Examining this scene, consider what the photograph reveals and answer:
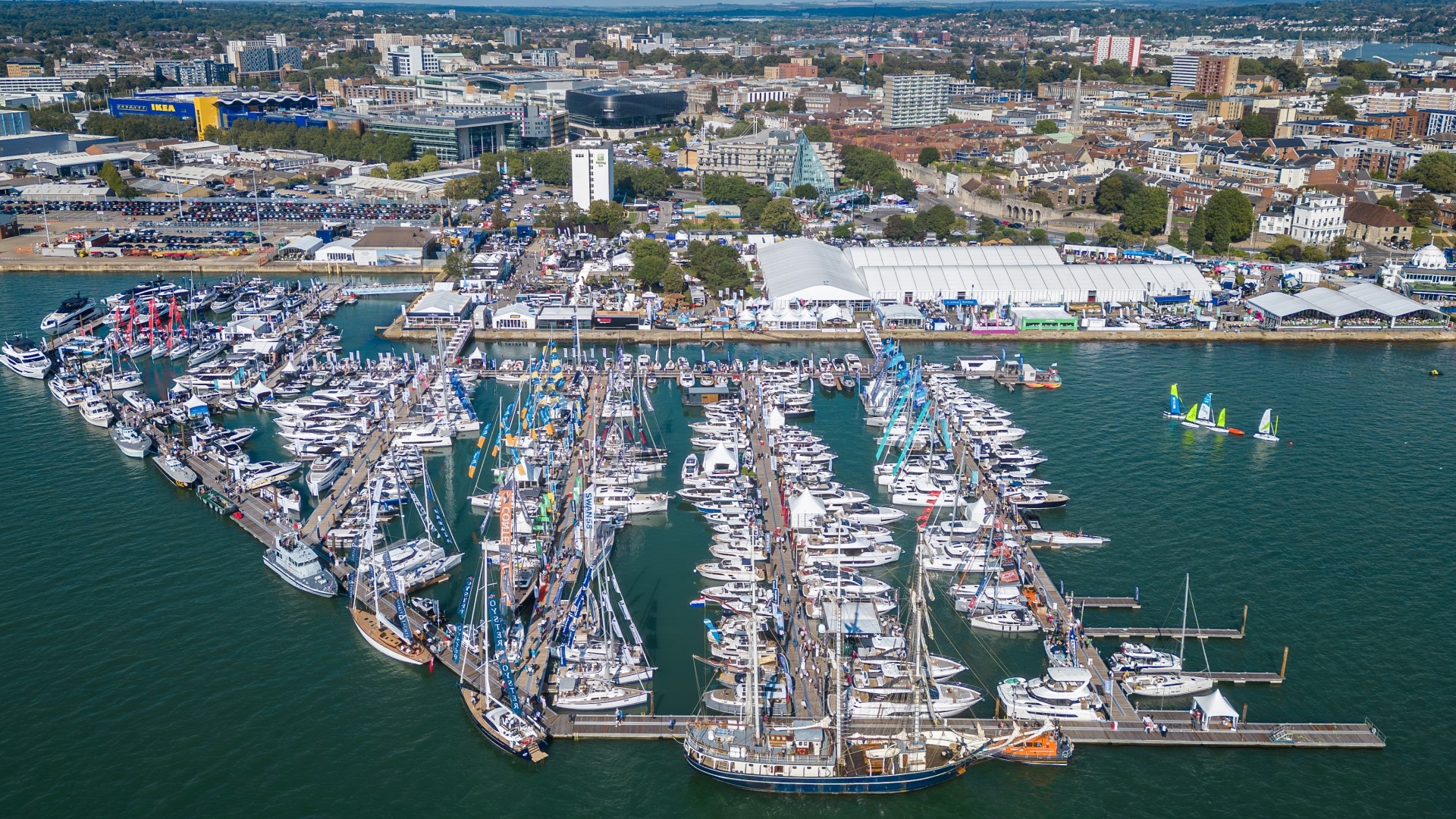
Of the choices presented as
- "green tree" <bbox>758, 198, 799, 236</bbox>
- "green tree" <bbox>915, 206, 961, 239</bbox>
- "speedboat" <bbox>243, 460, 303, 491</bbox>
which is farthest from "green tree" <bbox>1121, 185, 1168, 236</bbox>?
"speedboat" <bbox>243, 460, 303, 491</bbox>

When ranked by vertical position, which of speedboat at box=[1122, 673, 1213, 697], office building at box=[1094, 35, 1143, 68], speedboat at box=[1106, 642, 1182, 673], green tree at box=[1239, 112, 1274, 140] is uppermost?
office building at box=[1094, 35, 1143, 68]

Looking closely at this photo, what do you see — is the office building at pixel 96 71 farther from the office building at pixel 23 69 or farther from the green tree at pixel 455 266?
the green tree at pixel 455 266

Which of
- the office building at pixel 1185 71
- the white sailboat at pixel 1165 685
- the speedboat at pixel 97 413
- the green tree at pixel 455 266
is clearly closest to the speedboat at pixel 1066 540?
the white sailboat at pixel 1165 685

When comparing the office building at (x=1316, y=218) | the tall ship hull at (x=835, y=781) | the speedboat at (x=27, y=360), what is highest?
the office building at (x=1316, y=218)

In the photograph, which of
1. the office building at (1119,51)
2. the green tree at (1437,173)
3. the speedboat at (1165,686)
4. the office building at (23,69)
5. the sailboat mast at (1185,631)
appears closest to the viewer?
the speedboat at (1165,686)

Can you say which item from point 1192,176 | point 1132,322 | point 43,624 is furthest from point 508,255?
point 1192,176

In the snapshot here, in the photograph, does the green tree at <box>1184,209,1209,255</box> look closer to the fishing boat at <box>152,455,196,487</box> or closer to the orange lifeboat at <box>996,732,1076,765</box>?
the orange lifeboat at <box>996,732,1076,765</box>

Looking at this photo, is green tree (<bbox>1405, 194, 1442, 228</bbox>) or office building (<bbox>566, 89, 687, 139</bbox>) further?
office building (<bbox>566, 89, 687, 139</bbox>)
